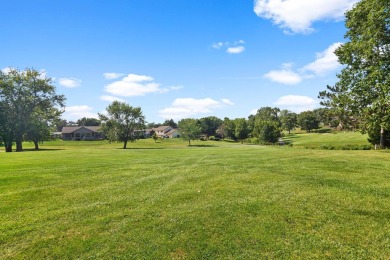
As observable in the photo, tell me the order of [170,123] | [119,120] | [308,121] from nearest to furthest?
1. [119,120]
2. [308,121]
3. [170,123]

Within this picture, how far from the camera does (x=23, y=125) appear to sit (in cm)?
5375

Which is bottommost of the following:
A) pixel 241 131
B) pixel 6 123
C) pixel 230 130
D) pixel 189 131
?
pixel 241 131

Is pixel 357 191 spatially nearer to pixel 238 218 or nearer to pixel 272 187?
pixel 272 187

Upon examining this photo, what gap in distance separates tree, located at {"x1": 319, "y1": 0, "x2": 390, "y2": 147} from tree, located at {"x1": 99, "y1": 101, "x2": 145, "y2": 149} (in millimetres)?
56937

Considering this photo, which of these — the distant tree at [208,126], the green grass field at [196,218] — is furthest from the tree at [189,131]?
the green grass field at [196,218]

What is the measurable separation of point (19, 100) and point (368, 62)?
6146cm

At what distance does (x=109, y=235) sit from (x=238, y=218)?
3578 mm

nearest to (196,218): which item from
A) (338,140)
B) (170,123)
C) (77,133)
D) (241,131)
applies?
(338,140)

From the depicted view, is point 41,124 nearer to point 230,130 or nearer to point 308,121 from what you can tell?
point 230,130

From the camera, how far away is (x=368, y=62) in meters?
25.2

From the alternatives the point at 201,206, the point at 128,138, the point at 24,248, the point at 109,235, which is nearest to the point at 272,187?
the point at 201,206

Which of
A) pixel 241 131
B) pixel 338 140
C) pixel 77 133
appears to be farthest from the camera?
pixel 77 133

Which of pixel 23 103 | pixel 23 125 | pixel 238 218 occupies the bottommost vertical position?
pixel 238 218

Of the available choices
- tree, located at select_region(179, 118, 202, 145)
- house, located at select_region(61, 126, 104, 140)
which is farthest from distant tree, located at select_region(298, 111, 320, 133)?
house, located at select_region(61, 126, 104, 140)
